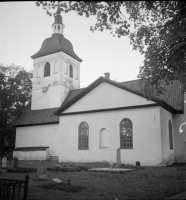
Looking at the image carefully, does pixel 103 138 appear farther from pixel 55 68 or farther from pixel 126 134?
pixel 55 68

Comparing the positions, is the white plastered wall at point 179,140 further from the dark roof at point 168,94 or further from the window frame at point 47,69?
the window frame at point 47,69

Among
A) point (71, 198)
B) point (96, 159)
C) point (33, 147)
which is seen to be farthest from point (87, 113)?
point (71, 198)

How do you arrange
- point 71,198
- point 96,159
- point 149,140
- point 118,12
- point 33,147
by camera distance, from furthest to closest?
point 33,147
point 96,159
point 149,140
point 118,12
point 71,198

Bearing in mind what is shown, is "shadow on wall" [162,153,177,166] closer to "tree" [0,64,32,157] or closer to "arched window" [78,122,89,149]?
"arched window" [78,122,89,149]

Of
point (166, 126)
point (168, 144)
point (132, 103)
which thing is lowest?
point (168, 144)

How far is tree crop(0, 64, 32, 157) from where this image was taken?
32.0 m

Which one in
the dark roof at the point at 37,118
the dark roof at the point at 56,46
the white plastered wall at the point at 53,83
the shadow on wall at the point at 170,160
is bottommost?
the shadow on wall at the point at 170,160

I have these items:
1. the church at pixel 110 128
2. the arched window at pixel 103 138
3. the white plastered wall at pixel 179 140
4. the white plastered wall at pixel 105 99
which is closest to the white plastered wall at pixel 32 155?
the church at pixel 110 128

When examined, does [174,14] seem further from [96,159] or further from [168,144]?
[96,159]

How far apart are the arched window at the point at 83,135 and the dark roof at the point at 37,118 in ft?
15.8

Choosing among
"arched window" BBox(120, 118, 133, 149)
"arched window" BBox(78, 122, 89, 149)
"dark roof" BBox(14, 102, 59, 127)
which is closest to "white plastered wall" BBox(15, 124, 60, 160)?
"dark roof" BBox(14, 102, 59, 127)

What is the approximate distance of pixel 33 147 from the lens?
29.5 m

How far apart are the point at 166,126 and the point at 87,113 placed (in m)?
7.48

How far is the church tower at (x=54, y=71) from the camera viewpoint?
32.2 meters
